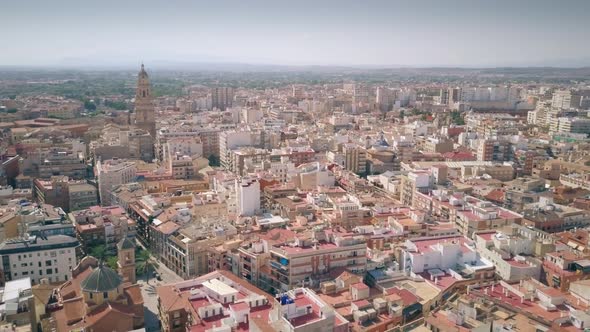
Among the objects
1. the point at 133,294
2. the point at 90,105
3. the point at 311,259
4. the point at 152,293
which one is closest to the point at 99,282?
the point at 133,294

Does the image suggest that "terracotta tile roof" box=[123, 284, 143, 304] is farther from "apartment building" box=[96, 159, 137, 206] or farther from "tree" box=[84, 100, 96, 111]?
"tree" box=[84, 100, 96, 111]

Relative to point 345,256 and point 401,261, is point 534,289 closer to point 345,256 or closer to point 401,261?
point 401,261

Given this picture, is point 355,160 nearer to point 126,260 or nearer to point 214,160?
point 214,160

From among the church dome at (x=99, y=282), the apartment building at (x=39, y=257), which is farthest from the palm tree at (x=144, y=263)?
the church dome at (x=99, y=282)

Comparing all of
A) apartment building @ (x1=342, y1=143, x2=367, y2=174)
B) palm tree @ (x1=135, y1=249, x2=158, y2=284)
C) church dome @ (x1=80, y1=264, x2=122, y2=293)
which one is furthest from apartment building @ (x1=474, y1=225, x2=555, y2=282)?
apartment building @ (x1=342, y1=143, x2=367, y2=174)

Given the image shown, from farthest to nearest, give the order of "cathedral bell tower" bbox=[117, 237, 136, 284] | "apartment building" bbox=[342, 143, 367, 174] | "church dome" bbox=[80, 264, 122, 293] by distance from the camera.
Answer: "apartment building" bbox=[342, 143, 367, 174] → "cathedral bell tower" bbox=[117, 237, 136, 284] → "church dome" bbox=[80, 264, 122, 293]

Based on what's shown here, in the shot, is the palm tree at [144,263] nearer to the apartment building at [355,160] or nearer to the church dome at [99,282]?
the church dome at [99,282]
